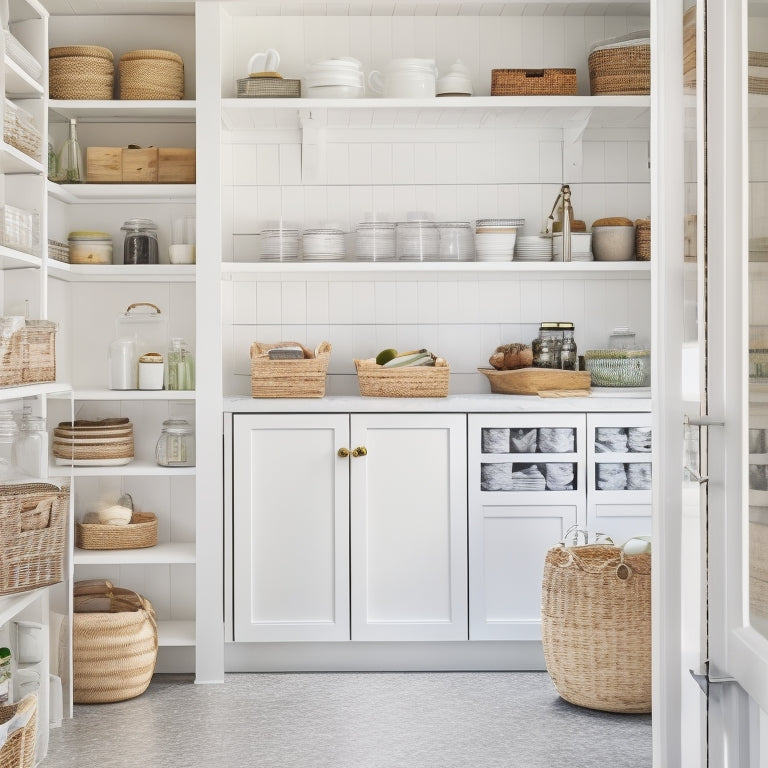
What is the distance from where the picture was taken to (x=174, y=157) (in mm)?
3678

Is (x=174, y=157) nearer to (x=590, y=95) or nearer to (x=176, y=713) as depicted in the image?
(x=590, y=95)

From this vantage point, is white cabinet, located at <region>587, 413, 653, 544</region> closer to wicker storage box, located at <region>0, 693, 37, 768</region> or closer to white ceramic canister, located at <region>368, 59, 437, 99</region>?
white ceramic canister, located at <region>368, 59, 437, 99</region>

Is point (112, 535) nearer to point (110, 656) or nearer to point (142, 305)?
point (110, 656)

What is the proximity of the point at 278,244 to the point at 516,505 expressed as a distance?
4.34ft

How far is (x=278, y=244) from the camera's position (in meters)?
3.76

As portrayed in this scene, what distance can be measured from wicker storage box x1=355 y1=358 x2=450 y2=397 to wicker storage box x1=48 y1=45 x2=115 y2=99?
141 centimetres

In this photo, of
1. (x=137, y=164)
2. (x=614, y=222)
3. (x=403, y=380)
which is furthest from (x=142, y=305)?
(x=614, y=222)

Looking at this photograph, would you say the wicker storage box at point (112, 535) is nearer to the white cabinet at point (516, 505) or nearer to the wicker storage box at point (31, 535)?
the wicker storage box at point (31, 535)

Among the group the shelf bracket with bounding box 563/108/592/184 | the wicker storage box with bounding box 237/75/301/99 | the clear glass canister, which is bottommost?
the clear glass canister

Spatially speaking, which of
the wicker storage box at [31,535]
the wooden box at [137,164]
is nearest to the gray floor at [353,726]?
the wicker storage box at [31,535]

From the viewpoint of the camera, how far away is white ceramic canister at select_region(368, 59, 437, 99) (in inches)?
143

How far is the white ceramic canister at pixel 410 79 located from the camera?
3.64 m

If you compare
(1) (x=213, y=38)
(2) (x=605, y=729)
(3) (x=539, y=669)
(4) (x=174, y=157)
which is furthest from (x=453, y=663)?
(1) (x=213, y=38)

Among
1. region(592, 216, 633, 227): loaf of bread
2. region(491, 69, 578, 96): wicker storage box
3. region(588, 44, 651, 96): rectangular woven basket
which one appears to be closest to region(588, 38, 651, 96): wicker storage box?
region(588, 44, 651, 96): rectangular woven basket
